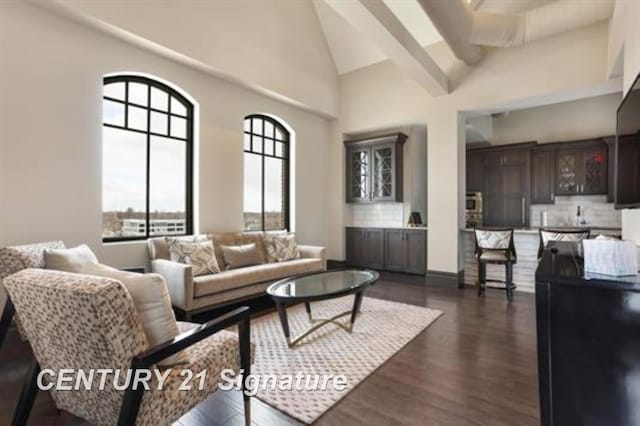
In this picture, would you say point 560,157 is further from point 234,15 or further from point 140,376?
point 140,376

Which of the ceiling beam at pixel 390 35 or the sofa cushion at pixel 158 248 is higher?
the ceiling beam at pixel 390 35

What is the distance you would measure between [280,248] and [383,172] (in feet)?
8.97

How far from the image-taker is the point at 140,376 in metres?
1.21

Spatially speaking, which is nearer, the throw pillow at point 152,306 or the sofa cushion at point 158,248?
the throw pillow at point 152,306

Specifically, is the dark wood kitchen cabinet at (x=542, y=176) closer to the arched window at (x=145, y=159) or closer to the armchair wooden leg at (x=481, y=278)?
the armchair wooden leg at (x=481, y=278)

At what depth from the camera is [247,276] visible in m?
3.79

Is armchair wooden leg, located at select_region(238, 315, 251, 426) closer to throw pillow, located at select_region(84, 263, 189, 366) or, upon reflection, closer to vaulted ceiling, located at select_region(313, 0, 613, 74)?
throw pillow, located at select_region(84, 263, 189, 366)

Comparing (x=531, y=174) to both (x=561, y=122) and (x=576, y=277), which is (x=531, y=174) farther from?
(x=576, y=277)

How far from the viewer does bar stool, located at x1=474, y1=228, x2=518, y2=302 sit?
4348 mm

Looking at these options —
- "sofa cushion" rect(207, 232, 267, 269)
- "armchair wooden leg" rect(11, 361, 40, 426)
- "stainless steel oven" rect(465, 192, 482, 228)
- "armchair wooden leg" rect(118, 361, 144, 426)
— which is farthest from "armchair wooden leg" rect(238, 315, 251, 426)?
"stainless steel oven" rect(465, 192, 482, 228)

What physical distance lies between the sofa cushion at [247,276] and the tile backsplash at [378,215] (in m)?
2.31

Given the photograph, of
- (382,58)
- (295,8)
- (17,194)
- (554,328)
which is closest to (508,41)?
(382,58)

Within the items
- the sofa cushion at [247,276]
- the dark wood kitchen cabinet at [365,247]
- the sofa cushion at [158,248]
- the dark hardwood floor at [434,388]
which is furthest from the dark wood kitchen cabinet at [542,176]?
the sofa cushion at [158,248]

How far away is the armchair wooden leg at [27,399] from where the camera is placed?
1.51m
